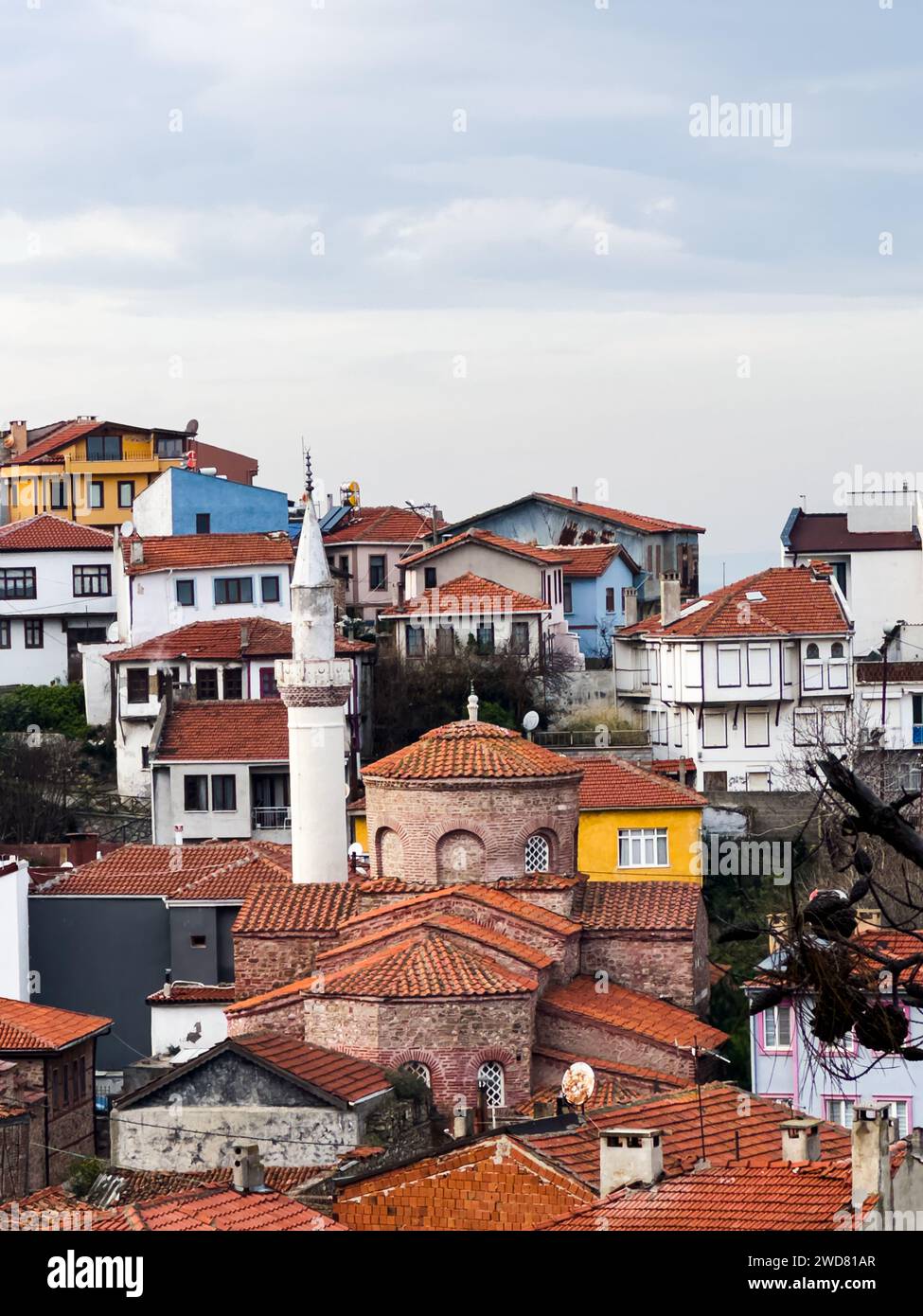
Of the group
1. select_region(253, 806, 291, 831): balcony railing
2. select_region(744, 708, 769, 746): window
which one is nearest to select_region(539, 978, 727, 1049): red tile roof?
select_region(253, 806, 291, 831): balcony railing

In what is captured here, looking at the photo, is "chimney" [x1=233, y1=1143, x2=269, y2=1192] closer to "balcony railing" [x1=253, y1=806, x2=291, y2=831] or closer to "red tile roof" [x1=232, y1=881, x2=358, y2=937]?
"red tile roof" [x1=232, y1=881, x2=358, y2=937]

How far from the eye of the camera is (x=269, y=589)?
6069cm

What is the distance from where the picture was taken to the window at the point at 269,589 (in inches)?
2383

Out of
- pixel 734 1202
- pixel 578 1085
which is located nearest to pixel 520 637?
pixel 578 1085

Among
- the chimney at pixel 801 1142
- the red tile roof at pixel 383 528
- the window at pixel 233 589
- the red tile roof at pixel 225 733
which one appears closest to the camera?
the chimney at pixel 801 1142

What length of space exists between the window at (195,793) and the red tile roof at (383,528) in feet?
56.0

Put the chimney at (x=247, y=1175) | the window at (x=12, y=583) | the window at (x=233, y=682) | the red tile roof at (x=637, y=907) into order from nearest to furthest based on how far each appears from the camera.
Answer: the chimney at (x=247, y=1175)
the red tile roof at (x=637, y=907)
the window at (x=233, y=682)
the window at (x=12, y=583)

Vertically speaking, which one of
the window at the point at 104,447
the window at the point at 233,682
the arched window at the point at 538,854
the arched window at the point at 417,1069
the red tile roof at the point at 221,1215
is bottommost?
the arched window at the point at 417,1069

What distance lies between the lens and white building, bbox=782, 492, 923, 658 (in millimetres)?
64625

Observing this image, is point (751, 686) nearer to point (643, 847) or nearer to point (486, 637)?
point (486, 637)

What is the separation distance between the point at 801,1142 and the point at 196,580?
40634 millimetres

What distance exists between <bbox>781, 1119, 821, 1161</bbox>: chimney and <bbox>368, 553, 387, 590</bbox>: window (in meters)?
48.1

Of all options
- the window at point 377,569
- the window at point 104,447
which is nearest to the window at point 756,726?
the window at point 377,569

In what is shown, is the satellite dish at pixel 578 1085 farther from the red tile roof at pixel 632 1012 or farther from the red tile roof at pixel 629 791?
the red tile roof at pixel 629 791
